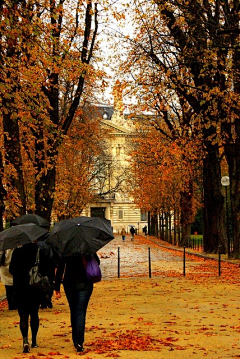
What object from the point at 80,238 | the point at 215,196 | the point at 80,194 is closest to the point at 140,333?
the point at 80,238

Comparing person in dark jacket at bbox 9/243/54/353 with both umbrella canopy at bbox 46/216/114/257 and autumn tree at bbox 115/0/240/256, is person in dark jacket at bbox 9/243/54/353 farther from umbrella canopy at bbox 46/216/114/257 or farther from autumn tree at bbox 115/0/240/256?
autumn tree at bbox 115/0/240/256

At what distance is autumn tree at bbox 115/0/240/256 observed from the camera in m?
23.4

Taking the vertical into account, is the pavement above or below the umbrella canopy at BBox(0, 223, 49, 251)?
below

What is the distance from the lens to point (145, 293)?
58.9 feet

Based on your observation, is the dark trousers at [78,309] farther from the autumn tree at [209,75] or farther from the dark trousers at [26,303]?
the autumn tree at [209,75]

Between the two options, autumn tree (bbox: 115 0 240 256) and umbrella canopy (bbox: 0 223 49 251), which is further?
autumn tree (bbox: 115 0 240 256)

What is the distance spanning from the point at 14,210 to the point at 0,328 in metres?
7.98

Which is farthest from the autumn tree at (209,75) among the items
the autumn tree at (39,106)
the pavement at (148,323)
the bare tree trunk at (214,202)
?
the pavement at (148,323)

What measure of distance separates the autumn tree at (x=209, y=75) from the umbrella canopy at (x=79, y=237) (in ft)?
38.3

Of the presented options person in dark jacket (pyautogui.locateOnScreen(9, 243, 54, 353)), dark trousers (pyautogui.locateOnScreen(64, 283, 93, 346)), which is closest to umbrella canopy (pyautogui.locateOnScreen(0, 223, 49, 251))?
person in dark jacket (pyautogui.locateOnScreen(9, 243, 54, 353))

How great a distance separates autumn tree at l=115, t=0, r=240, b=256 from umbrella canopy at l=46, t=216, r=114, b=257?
11664 millimetres

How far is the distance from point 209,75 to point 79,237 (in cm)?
1855

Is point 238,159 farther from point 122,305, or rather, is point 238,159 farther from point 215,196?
point 122,305

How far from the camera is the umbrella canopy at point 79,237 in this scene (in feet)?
30.4
